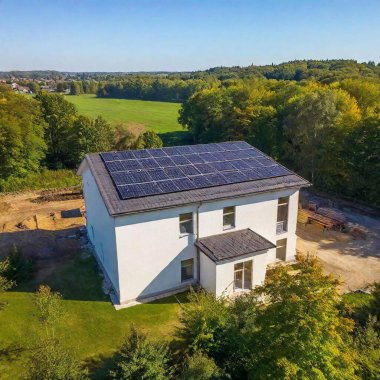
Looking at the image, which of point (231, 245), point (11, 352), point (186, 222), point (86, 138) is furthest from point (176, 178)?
point (86, 138)

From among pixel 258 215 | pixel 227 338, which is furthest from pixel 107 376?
pixel 258 215

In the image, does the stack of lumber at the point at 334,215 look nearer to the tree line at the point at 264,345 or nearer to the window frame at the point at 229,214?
the window frame at the point at 229,214

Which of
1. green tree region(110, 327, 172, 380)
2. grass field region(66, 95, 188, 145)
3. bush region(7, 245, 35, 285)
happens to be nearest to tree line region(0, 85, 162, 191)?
grass field region(66, 95, 188, 145)

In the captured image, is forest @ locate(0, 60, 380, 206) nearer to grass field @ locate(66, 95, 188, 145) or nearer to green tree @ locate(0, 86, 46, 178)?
green tree @ locate(0, 86, 46, 178)

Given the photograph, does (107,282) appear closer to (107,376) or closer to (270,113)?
(107,376)

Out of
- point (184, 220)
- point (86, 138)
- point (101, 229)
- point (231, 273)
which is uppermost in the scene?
point (86, 138)

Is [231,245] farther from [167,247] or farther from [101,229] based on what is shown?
[101,229]
